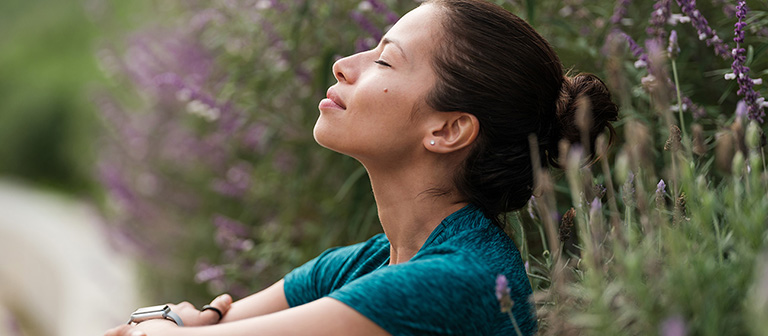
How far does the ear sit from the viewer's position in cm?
136

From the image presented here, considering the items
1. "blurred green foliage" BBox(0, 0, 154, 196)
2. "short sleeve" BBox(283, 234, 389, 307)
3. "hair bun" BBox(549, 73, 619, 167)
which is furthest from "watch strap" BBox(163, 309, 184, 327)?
"blurred green foliage" BBox(0, 0, 154, 196)

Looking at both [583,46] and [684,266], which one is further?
[583,46]

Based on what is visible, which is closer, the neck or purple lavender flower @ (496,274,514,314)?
purple lavender flower @ (496,274,514,314)

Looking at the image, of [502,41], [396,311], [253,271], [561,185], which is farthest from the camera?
[253,271]

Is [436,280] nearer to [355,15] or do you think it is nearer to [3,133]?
[355,15]

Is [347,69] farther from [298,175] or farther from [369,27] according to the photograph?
[298,175]

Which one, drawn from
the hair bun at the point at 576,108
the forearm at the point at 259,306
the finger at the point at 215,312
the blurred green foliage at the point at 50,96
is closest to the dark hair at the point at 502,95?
the hair bun at the point at 576,108

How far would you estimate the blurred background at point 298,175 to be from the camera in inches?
35.7

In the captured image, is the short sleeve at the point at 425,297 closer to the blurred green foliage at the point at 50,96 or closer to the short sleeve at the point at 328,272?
the short sleeve at the point at 328,272


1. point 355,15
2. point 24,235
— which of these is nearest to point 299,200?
point 355,15

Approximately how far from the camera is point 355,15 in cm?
202

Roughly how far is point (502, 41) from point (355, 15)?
74cm

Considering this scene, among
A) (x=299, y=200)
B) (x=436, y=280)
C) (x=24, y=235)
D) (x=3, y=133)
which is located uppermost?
(x=3, y=133)

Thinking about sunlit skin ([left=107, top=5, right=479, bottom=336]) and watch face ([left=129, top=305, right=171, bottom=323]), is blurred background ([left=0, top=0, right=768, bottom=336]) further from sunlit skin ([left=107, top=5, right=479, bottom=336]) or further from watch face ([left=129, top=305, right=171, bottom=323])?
watch face ([left=129, top=305, right=171, bottom=323])
